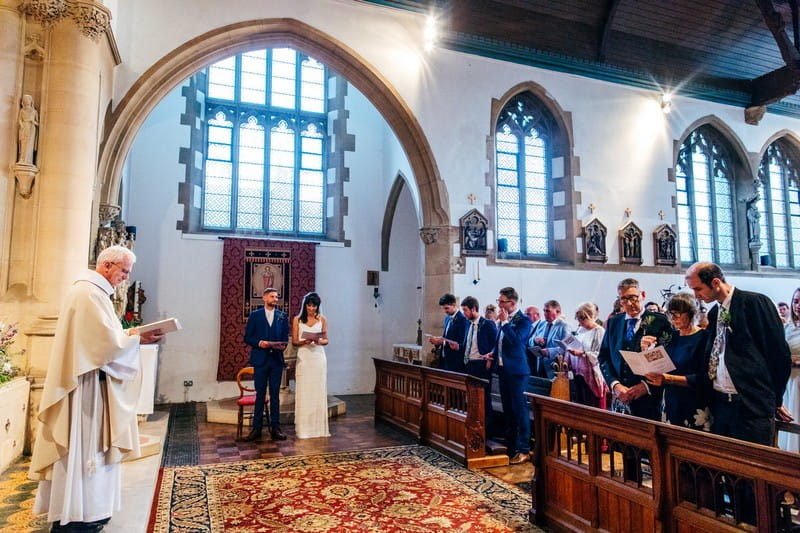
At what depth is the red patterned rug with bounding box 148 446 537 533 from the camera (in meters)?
3.41

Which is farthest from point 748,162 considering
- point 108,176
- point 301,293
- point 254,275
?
point 108,176

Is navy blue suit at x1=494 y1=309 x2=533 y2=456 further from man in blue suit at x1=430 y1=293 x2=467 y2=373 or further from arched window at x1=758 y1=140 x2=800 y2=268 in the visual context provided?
arched window at x1=758 y1=140 x2=800 y2=268

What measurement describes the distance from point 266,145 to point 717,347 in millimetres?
8462

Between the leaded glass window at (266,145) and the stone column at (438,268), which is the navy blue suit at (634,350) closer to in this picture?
the stone column at (438,268)

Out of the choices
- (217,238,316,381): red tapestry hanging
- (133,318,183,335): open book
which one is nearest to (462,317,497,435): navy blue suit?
(133,318,183,335): open book

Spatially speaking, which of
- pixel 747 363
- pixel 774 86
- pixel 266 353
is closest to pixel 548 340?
pixel 266 353

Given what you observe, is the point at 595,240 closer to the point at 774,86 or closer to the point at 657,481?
the point at 774,86

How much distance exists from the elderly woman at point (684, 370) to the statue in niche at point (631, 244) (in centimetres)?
611

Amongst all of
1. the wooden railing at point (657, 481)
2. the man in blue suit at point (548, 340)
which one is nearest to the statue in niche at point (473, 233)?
the man in blue suit at point (548, 340)

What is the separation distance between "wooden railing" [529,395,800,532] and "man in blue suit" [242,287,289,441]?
302 cm

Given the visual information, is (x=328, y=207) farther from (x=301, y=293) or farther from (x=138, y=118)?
(x=138, y=118)

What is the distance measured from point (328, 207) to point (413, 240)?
1749mm

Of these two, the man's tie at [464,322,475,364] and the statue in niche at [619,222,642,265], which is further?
the statue in niche at [619,222,642,265]

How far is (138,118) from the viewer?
6629 mm
